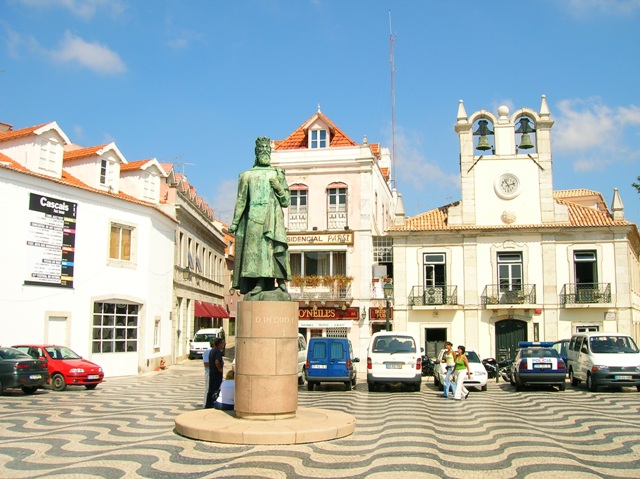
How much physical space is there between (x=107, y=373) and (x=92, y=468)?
65.9ft

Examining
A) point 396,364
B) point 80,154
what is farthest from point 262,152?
point 80,154

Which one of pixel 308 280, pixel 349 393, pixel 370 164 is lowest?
pixel 349 393

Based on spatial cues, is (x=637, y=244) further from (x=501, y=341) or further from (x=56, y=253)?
(x=56, y=253)

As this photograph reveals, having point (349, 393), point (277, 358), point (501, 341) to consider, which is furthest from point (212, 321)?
point (277, 358)

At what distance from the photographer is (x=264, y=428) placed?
10.3 metres

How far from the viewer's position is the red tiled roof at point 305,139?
3700 centimetres

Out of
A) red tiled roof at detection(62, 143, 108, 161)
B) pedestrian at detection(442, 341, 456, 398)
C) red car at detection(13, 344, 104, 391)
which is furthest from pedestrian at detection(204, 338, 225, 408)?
red tiled roof at detection(62, 143, 108, 161)

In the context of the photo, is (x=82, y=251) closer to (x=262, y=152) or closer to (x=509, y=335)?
(x=262, y=152)

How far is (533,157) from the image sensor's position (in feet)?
111

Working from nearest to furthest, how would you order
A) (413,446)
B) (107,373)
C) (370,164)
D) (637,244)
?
(413,446), (107,373), (370,164), (637,244)

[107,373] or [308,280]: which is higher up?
A: [308,280]

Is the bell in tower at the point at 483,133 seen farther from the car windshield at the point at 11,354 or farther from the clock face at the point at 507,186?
the car windshield at the point at 11,354

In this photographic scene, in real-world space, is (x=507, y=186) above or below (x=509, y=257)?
above

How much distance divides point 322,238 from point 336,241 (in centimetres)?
73
